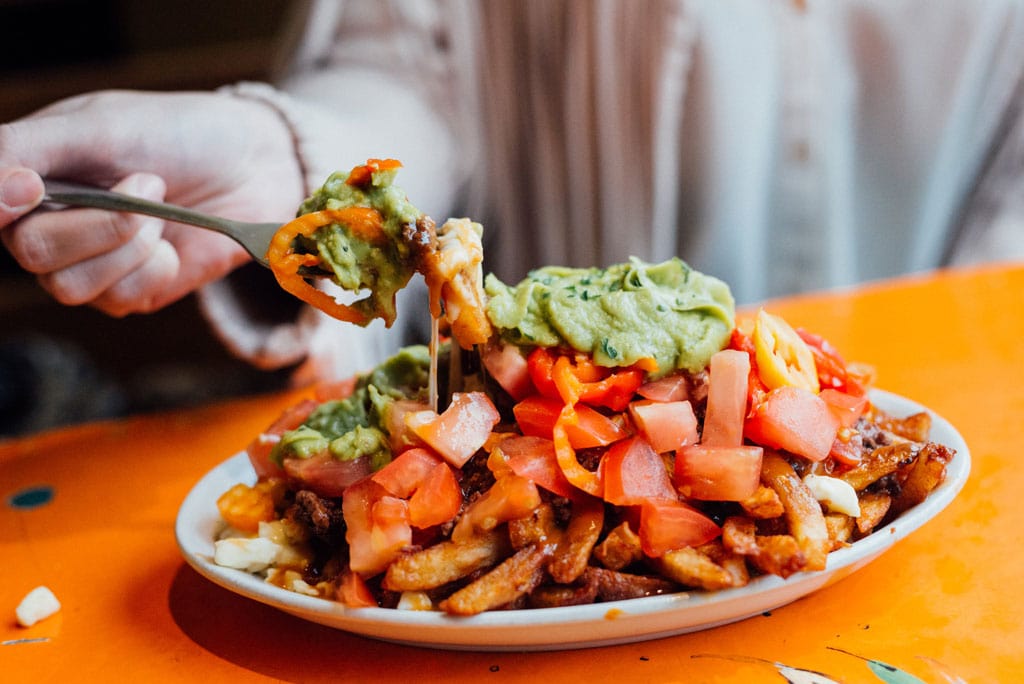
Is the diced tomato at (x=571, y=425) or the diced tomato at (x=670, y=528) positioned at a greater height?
the diced tomato at (x=571, y=425)

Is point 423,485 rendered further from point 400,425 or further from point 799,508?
point 799,508

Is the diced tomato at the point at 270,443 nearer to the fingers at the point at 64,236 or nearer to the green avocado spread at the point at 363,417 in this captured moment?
the green avocado spread at the point at 363,417

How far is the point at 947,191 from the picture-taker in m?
3.39

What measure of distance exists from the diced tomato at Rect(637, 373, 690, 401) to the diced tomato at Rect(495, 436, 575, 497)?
154 millimetres

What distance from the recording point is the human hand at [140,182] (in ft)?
5.48

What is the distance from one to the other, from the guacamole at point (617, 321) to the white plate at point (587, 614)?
331mm

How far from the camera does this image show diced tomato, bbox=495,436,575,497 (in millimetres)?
1171

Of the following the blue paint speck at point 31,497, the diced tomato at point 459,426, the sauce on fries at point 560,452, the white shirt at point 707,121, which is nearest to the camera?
the sauce on fries at point 560,452

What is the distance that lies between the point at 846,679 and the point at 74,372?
3673 millimetres

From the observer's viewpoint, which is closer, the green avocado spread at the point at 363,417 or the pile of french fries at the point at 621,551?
the pile of french fries at the point at 621,551

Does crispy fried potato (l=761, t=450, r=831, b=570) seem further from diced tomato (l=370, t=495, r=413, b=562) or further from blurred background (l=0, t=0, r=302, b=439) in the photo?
blurred background (l=0, t=0, r=302, b=439)

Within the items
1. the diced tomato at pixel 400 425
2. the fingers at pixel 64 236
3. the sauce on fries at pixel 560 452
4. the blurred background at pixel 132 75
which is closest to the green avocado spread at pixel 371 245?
the sauce on fries at pixel 560 452

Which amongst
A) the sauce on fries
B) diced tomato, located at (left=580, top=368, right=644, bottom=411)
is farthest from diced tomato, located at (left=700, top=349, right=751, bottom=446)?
diced tomato, located at (left=580, top=368, right=644, bottom=411)

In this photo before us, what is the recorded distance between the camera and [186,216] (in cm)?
151
